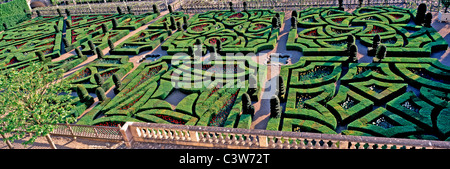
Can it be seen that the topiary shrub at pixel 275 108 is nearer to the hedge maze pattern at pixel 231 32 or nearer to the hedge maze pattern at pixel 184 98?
the hedge maze pattern at pixel 184 98

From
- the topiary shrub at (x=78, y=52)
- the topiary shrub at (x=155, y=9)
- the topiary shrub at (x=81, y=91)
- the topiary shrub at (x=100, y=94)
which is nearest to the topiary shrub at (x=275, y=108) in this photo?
the topiary shrub at (x=100, y=94)

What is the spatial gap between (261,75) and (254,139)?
8250 millimetres

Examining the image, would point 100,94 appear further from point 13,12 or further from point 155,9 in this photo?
point 13,12

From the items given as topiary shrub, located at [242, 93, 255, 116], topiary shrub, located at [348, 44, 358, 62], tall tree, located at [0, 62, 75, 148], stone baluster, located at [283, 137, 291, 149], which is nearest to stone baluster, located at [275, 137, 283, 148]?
stone baluster, located at [283, 137, 291, 149]

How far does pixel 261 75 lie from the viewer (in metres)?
20.6

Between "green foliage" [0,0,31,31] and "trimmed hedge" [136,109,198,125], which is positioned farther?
"green foliage" [0,0,31,31]

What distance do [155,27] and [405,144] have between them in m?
31.1

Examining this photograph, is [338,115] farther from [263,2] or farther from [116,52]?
[263,2]

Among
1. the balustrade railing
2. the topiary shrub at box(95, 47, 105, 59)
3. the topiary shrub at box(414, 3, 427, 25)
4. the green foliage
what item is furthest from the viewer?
the green foliage

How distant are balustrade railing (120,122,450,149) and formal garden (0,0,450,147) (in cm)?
214

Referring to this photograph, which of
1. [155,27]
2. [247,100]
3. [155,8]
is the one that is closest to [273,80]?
[247,100]

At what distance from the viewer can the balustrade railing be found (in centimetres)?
1081

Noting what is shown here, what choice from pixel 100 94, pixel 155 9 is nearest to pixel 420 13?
pixel 100 94

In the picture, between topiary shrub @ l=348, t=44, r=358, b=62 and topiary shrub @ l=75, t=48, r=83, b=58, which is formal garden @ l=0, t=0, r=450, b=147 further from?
topiary shrub @ l=75, t=48, r=83, b=58
